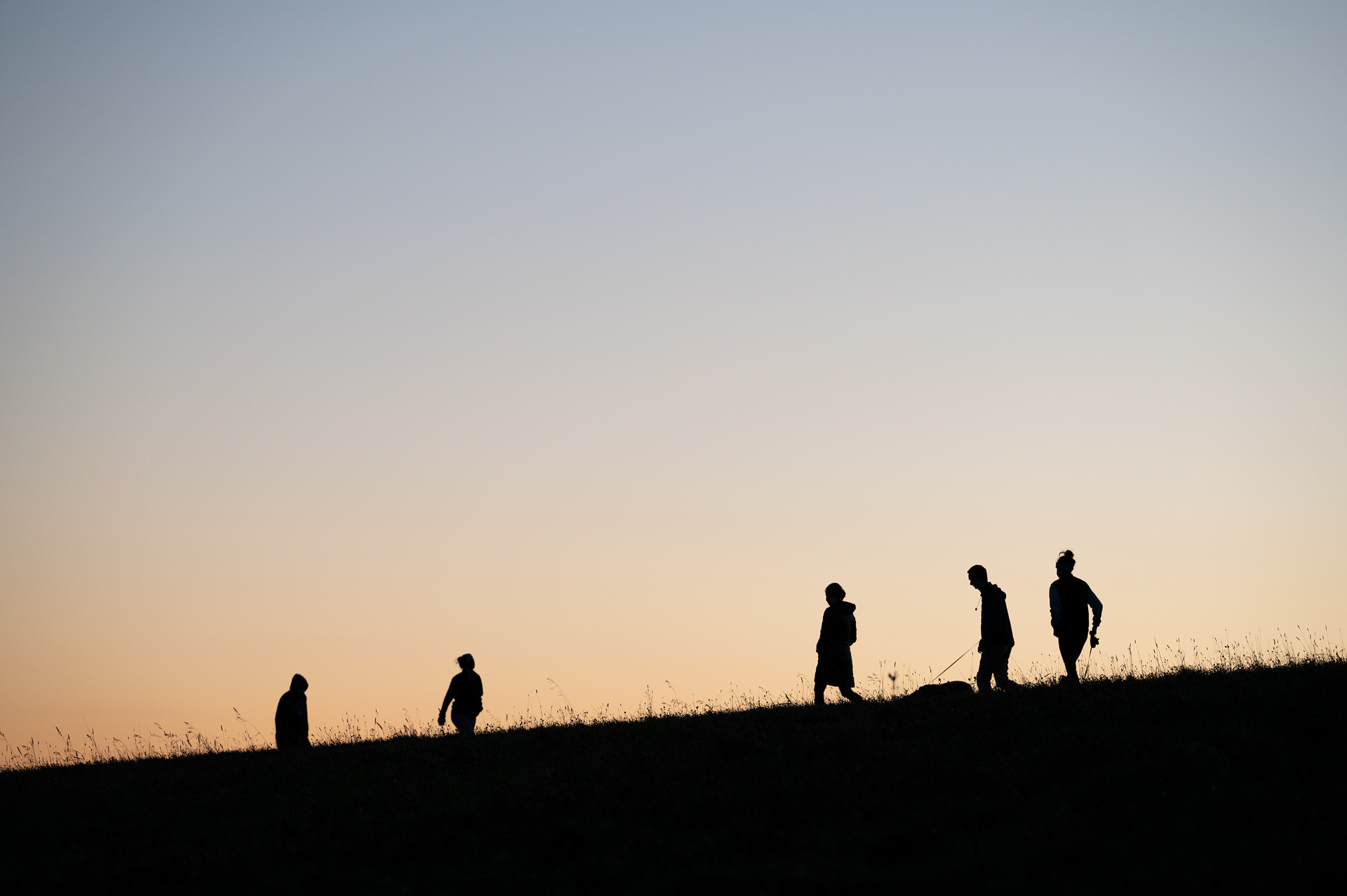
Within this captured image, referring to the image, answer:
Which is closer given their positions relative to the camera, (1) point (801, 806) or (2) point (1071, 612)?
(1) point (801, 806)

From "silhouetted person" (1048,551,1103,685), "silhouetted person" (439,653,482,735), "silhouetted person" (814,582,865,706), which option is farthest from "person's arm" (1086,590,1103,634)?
"silhouetted person" (439,653,482,735)

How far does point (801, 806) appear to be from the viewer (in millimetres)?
10680

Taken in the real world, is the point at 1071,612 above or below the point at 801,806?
above

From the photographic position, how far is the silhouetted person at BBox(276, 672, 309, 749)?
17.7m

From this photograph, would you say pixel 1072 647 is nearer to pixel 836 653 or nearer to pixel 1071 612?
pixel 1071 612

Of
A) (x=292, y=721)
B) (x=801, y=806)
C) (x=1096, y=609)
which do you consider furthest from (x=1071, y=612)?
(x=292, y=721)

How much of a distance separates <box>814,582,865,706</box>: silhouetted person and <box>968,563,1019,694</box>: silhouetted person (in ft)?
6.32

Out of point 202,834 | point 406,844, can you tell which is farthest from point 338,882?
point 202,834

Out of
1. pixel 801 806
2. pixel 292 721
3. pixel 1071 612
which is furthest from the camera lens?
pixel 292 721

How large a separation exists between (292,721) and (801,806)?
10.4 m

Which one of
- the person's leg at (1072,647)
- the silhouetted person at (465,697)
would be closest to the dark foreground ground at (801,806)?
the person's leg at (1072,647)

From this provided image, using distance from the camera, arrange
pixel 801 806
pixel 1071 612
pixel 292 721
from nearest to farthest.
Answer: pixel 801 806, pixel 1071 612, pixel 292 721

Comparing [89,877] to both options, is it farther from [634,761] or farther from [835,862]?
[835,862]

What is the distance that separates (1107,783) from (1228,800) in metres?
1.02
